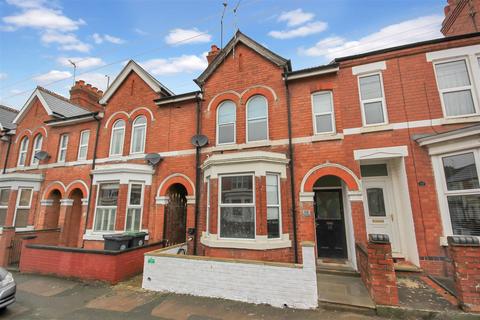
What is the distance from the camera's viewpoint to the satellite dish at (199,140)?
9.09 meters

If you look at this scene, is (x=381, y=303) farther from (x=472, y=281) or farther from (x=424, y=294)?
(x=472, y=281)

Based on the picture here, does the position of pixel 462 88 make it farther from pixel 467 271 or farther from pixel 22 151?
pixel 22 151

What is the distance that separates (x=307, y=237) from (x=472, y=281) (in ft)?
12.1

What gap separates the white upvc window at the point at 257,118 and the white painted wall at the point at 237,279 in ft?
15.3

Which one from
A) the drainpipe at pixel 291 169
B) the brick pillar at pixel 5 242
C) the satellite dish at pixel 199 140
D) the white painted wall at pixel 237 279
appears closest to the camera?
the white painted wall at pixel 237 279

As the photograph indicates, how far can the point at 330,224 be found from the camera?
8062mm

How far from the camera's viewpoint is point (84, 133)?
12.1 m

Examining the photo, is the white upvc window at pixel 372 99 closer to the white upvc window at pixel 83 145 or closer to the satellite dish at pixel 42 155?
the white upvc window at pixel 83 145

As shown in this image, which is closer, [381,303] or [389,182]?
[381,303]

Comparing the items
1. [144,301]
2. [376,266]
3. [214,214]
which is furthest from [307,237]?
[144,301]

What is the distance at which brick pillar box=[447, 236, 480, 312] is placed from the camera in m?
4.23

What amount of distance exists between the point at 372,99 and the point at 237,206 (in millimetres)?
5804

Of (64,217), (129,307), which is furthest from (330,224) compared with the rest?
(64,217)

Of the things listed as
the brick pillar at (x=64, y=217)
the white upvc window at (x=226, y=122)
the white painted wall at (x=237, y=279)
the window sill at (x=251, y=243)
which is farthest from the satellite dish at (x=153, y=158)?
the brick pillar at (x=64, y=217)
